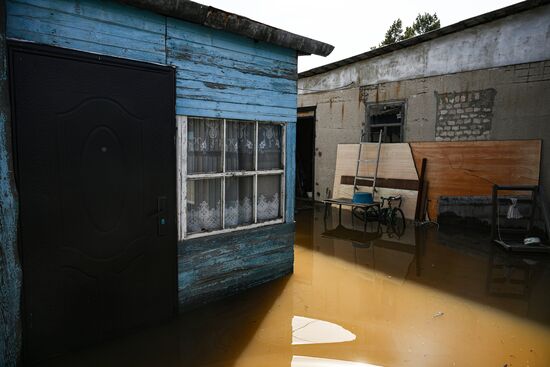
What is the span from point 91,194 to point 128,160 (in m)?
0.40

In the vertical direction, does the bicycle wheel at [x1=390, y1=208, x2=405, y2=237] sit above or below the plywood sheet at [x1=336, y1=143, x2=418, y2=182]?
below

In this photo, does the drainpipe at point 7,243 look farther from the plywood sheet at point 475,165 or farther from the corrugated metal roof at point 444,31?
the corrugated metal roof at point 444,31

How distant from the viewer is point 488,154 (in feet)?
25.4

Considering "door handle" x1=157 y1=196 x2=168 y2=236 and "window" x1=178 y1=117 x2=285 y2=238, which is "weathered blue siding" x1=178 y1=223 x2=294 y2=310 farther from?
"door handle" x1=157 y1=196 x2=168 y2=236

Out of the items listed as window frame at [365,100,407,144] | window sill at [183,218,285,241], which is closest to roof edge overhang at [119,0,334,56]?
window sill at [183,218,285,241]

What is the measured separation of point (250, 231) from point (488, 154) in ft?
19.2

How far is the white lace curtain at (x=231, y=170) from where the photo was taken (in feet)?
12.5

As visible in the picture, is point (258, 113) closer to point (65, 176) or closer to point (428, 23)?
point (65, 176)

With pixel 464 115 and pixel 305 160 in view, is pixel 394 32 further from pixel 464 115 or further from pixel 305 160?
pixel 464 115

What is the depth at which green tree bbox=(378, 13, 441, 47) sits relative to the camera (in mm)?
26312

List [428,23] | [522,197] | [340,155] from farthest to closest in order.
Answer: [428,23], [340,155], [522,197]

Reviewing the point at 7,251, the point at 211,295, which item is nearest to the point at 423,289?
the point at 211,295

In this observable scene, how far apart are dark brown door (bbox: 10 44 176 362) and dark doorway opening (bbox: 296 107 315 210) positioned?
282 inches

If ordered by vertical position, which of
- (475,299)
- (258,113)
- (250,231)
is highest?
(258,113)
